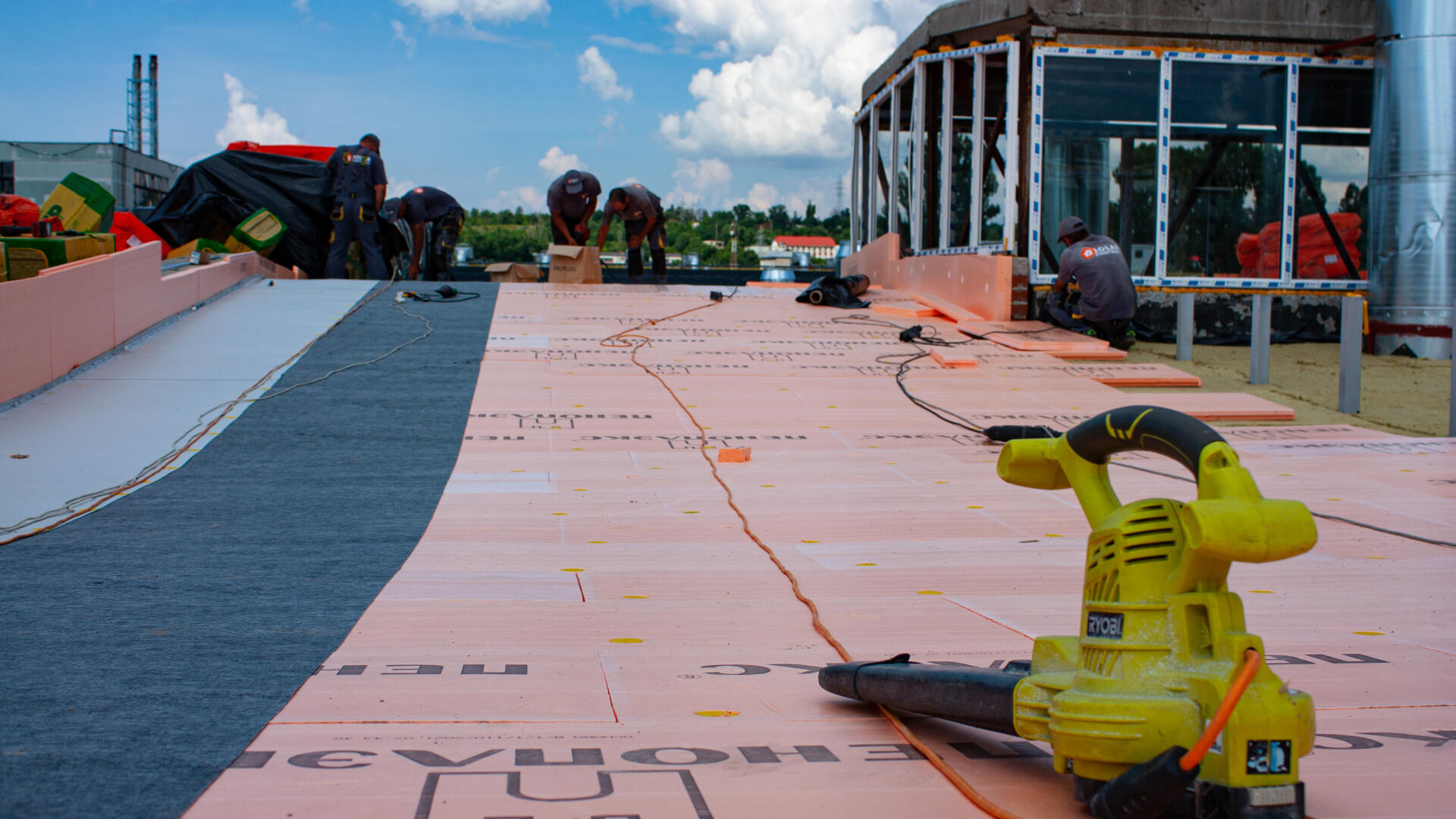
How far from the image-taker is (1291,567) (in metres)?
3.59

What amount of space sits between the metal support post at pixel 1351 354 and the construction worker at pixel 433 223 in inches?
432

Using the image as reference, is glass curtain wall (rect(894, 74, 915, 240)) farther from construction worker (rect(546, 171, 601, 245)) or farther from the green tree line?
the green tree line

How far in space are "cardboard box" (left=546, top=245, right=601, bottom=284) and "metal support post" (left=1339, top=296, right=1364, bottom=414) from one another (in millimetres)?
8494

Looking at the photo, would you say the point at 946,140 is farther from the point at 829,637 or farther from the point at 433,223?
the point at 829,637

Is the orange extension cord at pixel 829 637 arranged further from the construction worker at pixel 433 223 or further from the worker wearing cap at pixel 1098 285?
the construction worker at pixel 433 223

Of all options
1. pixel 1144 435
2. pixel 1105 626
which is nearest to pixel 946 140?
pixel 1144 435

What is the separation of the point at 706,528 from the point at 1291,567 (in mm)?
2033

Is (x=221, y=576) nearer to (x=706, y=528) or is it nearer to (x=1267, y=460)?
(x=706, y=528)

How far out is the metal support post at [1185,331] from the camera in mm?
9766

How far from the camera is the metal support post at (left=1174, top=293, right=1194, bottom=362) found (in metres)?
9.77

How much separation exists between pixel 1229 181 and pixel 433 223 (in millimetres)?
10085

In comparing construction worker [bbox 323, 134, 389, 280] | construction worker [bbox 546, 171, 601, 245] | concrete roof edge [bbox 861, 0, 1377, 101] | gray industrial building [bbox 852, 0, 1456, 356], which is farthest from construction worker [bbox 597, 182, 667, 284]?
concrete roof edge [bbox 861, 0, 1377, 101]

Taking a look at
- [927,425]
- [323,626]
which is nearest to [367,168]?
[927,425]

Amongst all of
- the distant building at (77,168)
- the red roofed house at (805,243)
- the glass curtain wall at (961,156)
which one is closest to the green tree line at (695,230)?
the red roofed house at (805,243)
